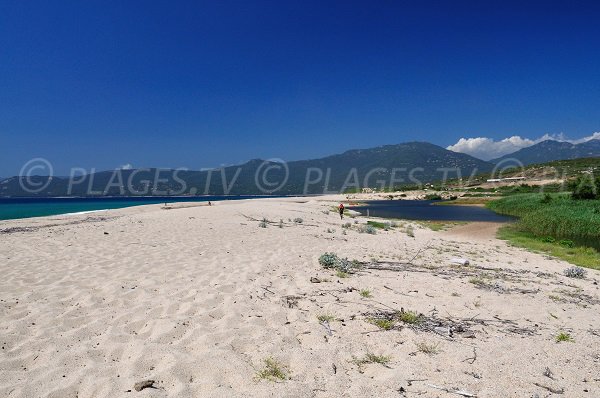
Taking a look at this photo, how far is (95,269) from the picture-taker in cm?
934

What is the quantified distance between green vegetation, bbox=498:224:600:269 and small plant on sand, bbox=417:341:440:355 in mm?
13856

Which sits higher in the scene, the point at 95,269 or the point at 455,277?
the point at 95,269

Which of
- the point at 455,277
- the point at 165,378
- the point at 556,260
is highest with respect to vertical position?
the point at 165,378

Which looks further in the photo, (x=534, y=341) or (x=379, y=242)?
(x=379, y=242)

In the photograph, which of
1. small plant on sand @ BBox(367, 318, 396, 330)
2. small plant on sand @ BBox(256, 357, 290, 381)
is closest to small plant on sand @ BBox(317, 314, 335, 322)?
small plant on sand @ BBox(367, 318, 396, 330)

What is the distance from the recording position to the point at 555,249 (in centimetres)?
1884

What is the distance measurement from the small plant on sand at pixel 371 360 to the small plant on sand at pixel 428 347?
0.64m

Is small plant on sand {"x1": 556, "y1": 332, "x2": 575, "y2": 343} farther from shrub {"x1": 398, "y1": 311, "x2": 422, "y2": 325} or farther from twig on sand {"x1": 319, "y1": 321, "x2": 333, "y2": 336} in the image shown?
twig on sand {"x1": 319, "y1": 321, "x2": 333, "y2": 336}

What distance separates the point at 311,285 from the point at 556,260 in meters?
14.0

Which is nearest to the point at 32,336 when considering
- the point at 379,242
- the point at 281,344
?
the point at 281,344

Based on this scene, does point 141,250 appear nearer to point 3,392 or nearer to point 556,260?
point 3,392

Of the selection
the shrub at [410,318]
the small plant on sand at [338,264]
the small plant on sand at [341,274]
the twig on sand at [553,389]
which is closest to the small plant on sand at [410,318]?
the shrub at [410,318]

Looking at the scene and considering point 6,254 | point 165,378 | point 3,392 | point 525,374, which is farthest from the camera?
point 6,254

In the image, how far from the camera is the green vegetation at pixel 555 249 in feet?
50.6
